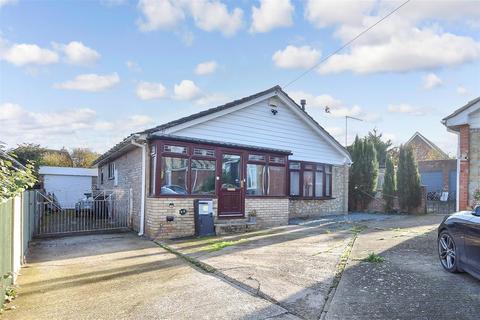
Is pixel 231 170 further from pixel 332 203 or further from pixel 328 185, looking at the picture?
pixel 332 203

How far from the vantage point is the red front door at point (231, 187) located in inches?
451

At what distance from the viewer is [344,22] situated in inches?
408

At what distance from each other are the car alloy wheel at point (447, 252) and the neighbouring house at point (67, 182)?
2297cm

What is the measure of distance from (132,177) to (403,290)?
9.60 meters

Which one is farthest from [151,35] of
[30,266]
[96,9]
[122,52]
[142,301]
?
[142,301]

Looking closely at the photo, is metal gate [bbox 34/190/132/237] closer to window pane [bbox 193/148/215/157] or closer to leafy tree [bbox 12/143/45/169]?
window pane [bbox 193/148/215/157]

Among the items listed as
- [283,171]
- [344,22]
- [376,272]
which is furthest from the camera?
[283,171]

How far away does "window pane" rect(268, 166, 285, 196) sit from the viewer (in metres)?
12.9

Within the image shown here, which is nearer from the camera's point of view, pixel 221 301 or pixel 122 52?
pixel 221 301

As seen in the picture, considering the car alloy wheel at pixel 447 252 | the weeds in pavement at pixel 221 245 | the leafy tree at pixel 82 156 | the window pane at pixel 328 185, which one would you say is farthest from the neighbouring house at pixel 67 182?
the car alloy wheel at pixel 447 252

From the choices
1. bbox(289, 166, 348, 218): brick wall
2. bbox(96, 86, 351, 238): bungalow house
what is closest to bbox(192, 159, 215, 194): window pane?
bbox(96, 86, 351, 238): bungalow house

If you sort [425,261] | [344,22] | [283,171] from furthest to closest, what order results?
1. [283,171]
2. [344,22]
3. [425,261]

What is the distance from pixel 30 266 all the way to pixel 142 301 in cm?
337

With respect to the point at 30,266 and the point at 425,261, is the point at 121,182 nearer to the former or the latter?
the point at 30,266
